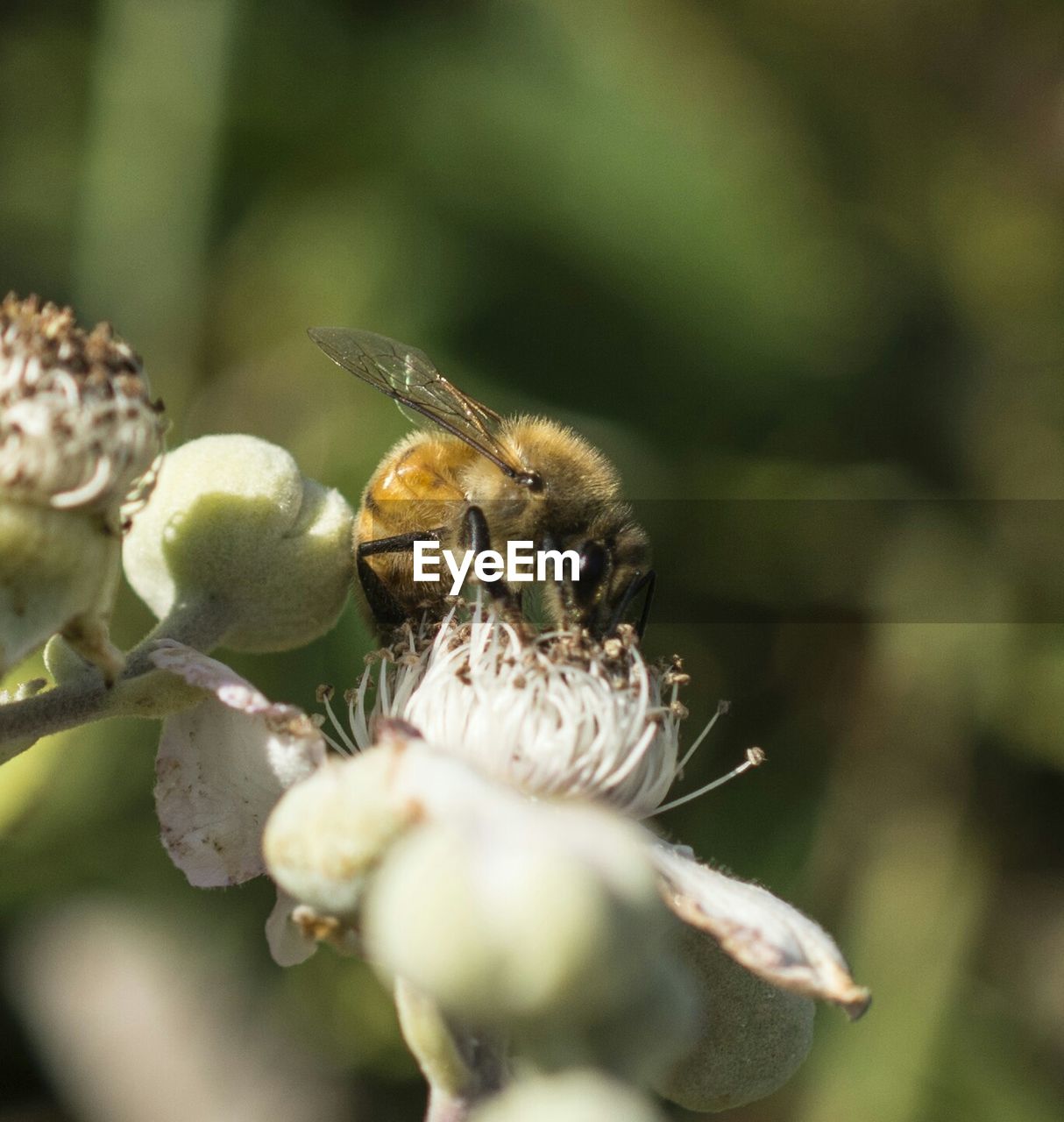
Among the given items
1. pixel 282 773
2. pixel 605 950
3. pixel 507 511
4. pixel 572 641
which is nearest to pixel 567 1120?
pixel 605 950

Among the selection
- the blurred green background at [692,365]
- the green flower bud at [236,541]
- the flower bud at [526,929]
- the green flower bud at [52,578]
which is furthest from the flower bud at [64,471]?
the blurred green background at [692,365]

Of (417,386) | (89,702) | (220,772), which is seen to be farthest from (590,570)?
(89,702)

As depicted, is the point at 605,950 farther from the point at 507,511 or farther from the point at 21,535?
the point at 507,511

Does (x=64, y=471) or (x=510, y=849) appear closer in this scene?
(x=510, y=849)

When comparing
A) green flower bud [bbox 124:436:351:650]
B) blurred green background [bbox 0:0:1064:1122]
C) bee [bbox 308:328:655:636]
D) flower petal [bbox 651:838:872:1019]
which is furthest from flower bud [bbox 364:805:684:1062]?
blurred green background [bbox 0:0:1064:1122]

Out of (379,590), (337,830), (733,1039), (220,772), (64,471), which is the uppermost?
(64,471)

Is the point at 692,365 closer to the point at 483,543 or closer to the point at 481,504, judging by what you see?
the point at 481,504

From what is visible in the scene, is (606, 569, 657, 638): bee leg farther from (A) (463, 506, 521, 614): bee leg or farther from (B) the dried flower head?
(B) the dried flower head
